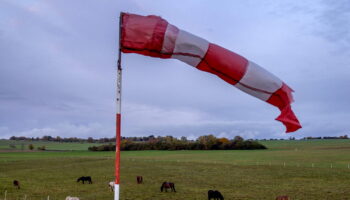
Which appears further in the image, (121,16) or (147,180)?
(147,180)

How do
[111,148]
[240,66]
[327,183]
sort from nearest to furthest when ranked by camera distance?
[240,66] → [327,183] → [111,148]

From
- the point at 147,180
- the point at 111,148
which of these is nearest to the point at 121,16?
the point at 147,180

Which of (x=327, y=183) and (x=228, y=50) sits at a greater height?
(x=228, y=50)

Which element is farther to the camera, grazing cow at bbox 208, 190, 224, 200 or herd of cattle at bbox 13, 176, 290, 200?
grazing cow at bbox 208, 190, 224, 200

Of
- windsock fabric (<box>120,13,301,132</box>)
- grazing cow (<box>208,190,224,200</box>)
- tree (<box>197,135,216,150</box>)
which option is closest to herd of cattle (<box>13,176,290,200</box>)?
grazing cow (<box>208,190,224,200</box>)

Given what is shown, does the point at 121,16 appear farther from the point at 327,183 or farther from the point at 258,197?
the point at 327,183

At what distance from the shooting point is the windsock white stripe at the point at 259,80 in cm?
1193

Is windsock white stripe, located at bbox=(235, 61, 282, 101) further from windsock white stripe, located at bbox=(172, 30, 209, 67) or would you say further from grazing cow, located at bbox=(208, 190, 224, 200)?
grazing cow, located at bbox=(208, 190, 224, 200)

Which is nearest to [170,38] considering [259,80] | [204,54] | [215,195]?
[204,54]

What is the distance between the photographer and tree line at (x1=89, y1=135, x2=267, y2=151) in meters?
145

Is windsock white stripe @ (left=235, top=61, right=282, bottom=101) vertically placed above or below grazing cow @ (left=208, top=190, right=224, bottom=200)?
above

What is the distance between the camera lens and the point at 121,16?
12.5m

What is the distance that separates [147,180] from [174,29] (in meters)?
38.6

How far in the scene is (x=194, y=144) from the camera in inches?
5778
